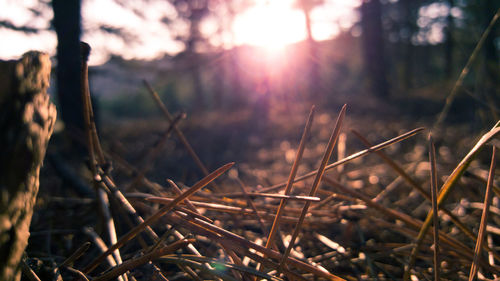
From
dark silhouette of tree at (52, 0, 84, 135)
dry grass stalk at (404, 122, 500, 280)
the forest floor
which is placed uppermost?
dark silhouette of tree at (52, 0, 84, 135)

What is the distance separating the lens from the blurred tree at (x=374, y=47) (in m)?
7.11

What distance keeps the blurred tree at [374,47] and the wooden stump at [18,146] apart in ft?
25.3

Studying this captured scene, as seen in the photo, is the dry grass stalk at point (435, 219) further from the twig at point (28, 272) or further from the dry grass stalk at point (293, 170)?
the twig at point (28, 272)

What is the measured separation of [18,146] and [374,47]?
27.1 ft

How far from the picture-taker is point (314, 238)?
2.15ft

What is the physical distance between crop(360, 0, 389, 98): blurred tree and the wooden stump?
7721 mm

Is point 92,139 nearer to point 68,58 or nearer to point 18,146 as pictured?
point 18,146

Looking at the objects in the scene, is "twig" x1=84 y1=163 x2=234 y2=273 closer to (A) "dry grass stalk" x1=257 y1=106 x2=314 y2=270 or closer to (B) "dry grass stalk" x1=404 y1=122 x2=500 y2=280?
(A) "dry grass stalk" x1=257 y1=106 x2=314 y2=270

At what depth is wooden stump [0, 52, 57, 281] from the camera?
0.27m

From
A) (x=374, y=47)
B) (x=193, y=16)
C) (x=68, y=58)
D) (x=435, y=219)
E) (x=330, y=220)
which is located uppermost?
(x=193, y=16)

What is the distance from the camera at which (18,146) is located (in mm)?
277

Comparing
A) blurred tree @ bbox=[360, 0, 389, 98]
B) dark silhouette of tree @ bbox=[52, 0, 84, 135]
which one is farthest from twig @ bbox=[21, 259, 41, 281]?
blurred tree @ bbox=[360, 0, 389, 98]

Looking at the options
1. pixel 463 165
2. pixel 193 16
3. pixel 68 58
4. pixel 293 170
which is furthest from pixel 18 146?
pixel 193 16

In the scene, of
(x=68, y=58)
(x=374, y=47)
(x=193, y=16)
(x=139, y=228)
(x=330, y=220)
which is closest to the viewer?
(x=139, y=228)
